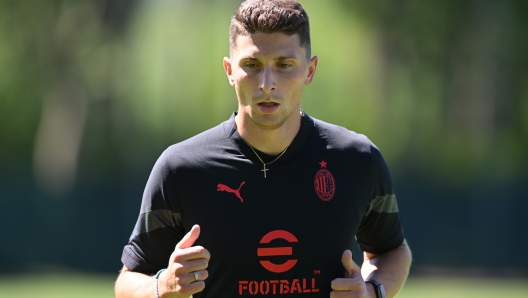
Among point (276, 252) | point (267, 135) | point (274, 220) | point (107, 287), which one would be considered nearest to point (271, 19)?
point (267, 135)

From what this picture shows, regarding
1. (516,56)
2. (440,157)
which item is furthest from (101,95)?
(516,56)

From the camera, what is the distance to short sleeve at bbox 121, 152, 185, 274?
376 cm

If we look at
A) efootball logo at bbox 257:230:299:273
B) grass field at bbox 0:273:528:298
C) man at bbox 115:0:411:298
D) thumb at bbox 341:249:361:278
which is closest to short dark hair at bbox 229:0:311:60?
man at bbox 115:0:411:298

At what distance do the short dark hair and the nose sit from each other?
0.20 metres

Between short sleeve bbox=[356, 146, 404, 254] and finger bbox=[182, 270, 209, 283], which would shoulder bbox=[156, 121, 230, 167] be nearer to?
finger bbox=[182, 270, 209, 283]

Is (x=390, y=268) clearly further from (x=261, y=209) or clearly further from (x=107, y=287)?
(x=107, y=287)

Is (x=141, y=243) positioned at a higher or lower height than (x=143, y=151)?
higher

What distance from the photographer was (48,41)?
73.9 ft

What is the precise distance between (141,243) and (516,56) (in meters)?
16.6

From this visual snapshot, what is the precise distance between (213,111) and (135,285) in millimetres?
20854

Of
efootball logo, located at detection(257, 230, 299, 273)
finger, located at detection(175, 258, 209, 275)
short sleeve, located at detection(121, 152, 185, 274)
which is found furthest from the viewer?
short sleeve, located at detection(121, 152, 185, 274)

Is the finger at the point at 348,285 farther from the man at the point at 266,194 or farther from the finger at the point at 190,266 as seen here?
the finger at the point at 190,266

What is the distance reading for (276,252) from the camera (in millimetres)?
3658

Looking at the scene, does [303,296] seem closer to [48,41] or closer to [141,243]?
[141,243]
